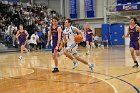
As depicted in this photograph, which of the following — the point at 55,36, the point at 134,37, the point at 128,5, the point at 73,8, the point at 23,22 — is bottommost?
the point at 134,37

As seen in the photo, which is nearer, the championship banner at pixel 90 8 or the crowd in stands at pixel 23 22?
the crowd in stands at pixel 23 22

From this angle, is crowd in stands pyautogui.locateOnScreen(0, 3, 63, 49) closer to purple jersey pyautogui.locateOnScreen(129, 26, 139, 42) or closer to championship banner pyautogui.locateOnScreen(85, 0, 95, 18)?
championship banner pyautogui.locateOnScreen(85, 0, 95, 18)

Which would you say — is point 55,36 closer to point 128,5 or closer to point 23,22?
point 23,22

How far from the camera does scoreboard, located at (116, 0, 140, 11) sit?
109 ft

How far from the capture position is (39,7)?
3753 cm

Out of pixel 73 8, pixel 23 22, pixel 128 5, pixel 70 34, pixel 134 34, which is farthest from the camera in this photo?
pixel 73 8

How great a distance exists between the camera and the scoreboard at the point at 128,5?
3313 cm

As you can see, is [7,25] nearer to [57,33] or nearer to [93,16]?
[93,16]

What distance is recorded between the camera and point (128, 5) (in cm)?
3353

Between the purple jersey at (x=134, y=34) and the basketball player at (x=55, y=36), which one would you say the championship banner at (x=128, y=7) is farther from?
the basketball player at (x=55, y=36)

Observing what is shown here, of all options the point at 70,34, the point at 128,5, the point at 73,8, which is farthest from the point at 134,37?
the point at 73,8

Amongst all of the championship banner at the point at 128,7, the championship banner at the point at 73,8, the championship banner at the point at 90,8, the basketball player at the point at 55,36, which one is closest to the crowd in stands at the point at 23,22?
the championship banner at the point at 73,8

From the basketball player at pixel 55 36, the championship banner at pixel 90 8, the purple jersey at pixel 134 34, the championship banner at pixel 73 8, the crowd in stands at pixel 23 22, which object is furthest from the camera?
the championship banner at pixel 73 8

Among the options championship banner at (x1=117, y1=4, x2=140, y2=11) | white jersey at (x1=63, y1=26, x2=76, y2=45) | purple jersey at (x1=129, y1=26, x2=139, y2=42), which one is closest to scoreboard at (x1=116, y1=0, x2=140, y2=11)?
championship banner at (x1=117, y1=4, x2=140, y2=11)
